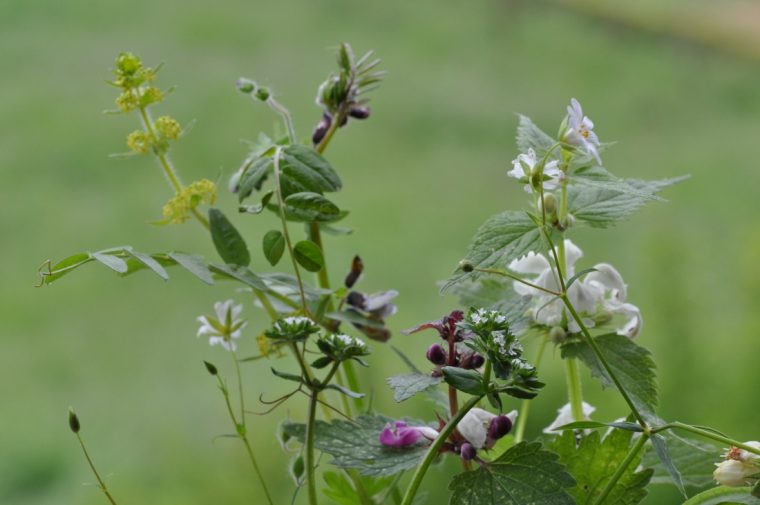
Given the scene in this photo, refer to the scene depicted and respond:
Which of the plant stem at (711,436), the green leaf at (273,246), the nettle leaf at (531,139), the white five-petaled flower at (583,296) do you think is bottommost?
the plant stem at (711,436)

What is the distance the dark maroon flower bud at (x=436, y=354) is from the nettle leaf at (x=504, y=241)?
0.02 meters

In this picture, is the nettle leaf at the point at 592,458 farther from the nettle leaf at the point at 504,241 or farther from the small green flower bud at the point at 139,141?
the small green flower bud at the point at 139,141

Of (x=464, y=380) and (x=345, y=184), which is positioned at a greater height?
(x=345, y=184)

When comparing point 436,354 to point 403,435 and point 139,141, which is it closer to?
point 403,435

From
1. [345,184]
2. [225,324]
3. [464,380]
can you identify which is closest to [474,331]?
[464,380]

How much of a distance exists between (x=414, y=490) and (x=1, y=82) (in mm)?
1999

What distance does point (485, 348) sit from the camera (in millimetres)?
239

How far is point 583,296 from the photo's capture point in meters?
0.31

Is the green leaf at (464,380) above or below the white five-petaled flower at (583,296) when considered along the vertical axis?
below

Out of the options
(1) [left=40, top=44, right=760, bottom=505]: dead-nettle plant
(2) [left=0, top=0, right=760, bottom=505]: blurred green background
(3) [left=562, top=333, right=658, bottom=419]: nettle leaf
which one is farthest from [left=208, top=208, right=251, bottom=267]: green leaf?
(2) [left=0, top=0, right=760, bottom=505]: blurred green background

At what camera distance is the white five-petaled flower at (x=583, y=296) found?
1.00 ft

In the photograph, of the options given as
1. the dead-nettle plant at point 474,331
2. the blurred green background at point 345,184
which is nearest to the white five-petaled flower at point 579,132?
the dead-nettle plant at point 474,331

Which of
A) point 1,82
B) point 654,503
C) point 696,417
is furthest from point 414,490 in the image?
point 1,82

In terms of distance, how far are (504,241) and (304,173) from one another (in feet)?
0.23
